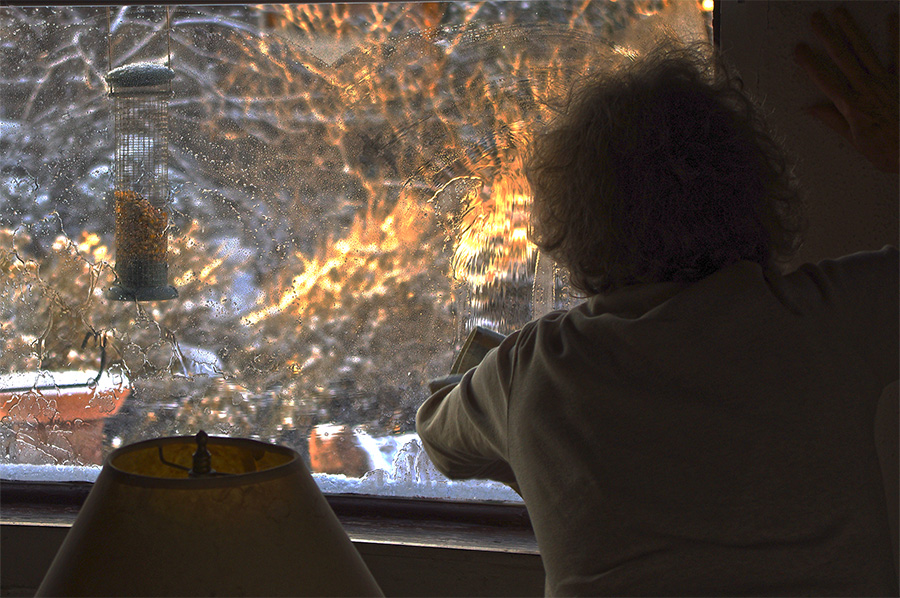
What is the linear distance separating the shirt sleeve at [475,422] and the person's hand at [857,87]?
2.11ft

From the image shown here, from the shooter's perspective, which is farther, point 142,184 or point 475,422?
point 142,184

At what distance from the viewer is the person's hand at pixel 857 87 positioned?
1.10m

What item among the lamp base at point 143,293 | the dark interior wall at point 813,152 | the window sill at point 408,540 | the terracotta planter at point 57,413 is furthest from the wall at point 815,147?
the terracotta planter at point 57,413

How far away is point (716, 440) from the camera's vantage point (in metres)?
0.73

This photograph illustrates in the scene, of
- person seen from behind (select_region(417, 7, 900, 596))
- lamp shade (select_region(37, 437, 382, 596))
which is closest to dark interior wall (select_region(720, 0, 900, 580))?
person seen from behind (select_region(417, 7, 900, 596))

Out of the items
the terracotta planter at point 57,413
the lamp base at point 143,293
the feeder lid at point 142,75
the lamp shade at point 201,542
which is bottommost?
the terracotta planter at point 57,413

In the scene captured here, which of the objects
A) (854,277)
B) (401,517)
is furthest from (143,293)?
(854,277)

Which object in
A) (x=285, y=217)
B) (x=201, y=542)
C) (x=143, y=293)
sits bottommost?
(x=201, y=542)

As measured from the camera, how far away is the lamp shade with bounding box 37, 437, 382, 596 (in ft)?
1.94

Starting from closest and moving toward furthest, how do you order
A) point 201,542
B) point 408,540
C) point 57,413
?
point 201,542, point 408,540, point 57,413

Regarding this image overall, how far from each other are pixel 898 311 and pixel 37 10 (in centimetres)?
143

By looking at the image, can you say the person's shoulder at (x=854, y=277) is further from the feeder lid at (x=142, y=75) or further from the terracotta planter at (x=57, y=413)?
the terracotta planter at (x=57, y=413)

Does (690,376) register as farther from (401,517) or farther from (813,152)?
(401,517)

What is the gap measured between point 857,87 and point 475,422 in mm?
748
